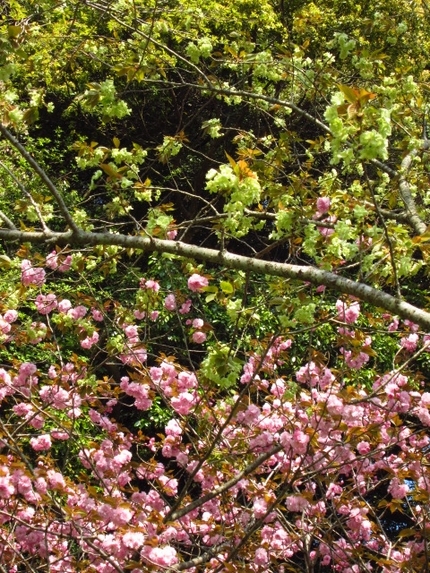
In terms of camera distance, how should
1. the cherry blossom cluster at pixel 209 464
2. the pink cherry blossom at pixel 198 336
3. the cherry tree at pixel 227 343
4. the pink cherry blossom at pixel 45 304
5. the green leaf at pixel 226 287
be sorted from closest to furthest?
the green leaf at pixel 226 287
the cherry tree at pixel 227 343
the cherry blossom cluster at pixel 209 464
the pink cherry blossom at pixel 198 336
the pink cherry blossom at pixel 45 304

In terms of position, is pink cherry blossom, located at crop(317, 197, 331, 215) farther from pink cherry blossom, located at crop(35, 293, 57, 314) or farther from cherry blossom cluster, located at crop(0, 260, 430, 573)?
pink cherry blossom, located at crop(35, 293, 57, 314)

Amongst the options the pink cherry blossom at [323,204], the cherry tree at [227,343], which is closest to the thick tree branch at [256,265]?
the cherry tree at [227,343]

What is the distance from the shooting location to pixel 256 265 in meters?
1.93

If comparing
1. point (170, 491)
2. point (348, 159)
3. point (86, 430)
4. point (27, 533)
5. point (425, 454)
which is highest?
point (348, 159)

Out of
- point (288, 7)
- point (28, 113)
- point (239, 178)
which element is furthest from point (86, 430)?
point (288, 7)

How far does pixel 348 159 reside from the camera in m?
1.60

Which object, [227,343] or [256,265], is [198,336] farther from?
[256,265]

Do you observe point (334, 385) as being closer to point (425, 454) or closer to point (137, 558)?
point (425, 454)

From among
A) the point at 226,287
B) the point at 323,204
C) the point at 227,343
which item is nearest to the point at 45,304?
the point at 227,343

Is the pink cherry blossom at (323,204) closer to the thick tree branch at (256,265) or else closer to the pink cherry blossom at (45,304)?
the thick tree branch at (256,265)

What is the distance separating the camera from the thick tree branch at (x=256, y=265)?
5.56ft

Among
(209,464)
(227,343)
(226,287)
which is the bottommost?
(209,464)

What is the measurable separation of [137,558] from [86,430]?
71.0 inches

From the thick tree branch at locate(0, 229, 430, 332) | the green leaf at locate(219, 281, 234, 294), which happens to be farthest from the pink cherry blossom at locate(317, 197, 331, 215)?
the green leaf at locate(219, 281, 234, 294)
